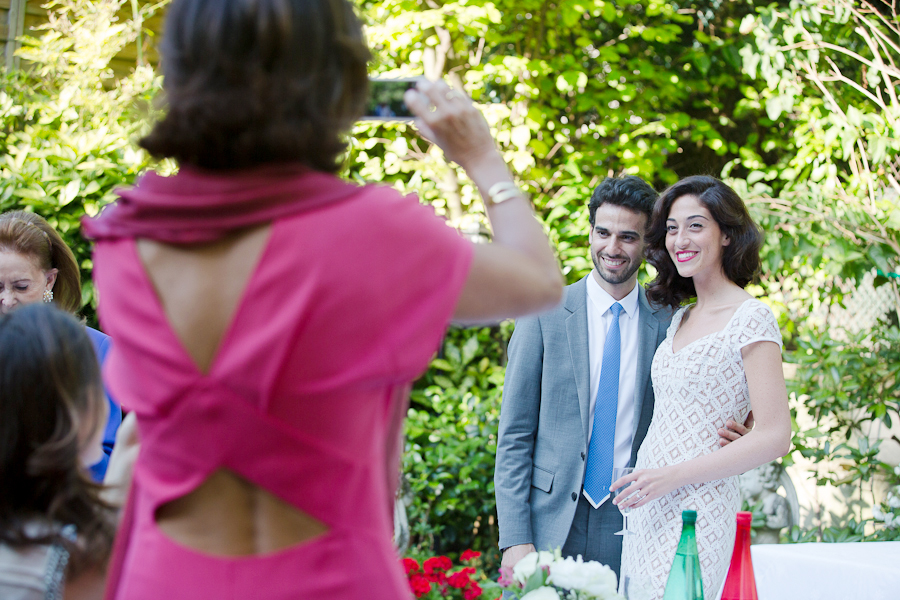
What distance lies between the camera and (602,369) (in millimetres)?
2475

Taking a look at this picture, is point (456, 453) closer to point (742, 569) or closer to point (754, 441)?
point (754, 441)

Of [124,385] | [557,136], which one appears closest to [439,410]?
[557,136]

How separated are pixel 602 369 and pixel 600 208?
1.82ft

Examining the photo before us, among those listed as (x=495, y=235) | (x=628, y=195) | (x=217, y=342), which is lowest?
(x=217, y=342)

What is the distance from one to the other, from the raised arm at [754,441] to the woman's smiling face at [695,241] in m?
0.32

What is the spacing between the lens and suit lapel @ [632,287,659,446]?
2.46m

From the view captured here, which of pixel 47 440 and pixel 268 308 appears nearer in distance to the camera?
pixel 268 308

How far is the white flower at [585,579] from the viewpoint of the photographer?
1.47m

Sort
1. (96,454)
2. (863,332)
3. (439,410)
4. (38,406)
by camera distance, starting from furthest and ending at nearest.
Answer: (439,410), (863,332), (96,454), (38,406)

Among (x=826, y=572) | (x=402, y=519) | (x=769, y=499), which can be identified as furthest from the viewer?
(x=769, y=499)

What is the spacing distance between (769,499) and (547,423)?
7.15ft

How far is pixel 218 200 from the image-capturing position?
2.72 ft

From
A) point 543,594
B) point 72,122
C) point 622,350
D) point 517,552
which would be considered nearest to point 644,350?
point 622,350

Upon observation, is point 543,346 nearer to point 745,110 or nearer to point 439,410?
point 439,410
